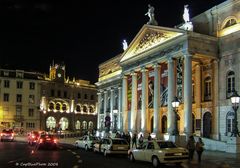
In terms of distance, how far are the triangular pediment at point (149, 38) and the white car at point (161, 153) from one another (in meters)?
18.8

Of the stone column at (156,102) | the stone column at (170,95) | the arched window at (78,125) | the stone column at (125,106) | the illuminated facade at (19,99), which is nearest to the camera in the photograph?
the stone column at (170,95)

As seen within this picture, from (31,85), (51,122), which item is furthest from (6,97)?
(51,122)

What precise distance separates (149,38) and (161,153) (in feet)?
87.3

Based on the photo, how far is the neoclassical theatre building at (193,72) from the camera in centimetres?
3691

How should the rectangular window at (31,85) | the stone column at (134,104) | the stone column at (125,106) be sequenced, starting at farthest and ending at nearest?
the rectangular window at (31,85) < the stone column at (125,106) < the stone column at (134,104)

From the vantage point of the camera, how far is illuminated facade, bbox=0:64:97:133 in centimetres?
8881

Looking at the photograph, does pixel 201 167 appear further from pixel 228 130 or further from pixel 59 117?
pixel 59 117

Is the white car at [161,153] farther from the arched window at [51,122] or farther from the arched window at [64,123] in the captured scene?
the arched window at [64,123]

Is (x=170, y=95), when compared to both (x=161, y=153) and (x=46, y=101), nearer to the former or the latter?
(x=161, y=153)

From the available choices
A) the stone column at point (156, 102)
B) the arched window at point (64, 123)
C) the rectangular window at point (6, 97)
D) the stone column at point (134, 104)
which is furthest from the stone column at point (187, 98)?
the arched window at point (64, 123)

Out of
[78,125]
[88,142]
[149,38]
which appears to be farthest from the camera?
[78,125]

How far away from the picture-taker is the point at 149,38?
45.3m

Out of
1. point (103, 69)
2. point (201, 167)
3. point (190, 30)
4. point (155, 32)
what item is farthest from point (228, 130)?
point (103, 69)

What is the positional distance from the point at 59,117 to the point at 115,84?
36233mm
